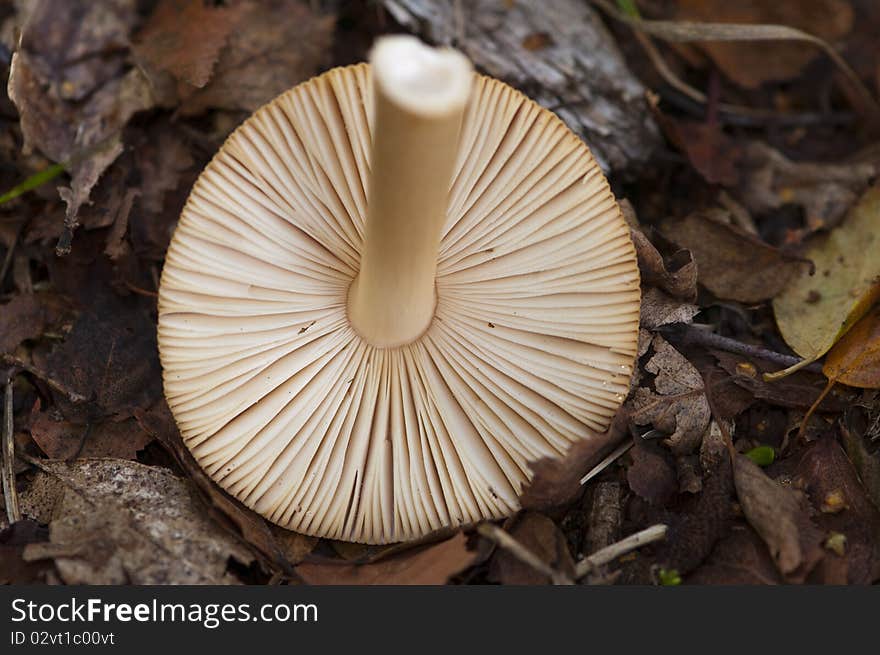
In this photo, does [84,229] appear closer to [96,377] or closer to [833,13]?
[96,377]

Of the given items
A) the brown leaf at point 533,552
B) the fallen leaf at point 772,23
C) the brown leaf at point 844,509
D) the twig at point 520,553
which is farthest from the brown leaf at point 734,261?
the twig at point 520,553

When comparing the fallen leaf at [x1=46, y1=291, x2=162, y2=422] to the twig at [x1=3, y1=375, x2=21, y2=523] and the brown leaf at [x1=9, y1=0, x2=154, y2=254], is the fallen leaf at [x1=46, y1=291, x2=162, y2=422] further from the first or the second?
the brown leaf at [x1=9, y1=0, x2=154, y2=254]

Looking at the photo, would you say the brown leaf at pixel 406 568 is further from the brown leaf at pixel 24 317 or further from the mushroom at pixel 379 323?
the brown leaf at pixel 24 317

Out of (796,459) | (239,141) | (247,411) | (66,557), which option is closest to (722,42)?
(796,459)

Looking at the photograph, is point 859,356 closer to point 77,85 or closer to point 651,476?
point 651,476

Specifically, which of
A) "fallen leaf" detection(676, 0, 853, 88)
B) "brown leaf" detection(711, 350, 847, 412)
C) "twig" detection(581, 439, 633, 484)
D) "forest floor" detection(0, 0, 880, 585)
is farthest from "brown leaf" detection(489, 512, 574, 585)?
"fallen leaf" detection(676, 0, 853, 88)
